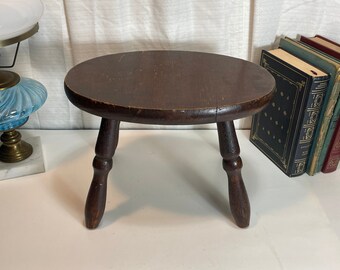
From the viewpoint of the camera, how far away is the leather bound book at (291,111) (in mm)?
819

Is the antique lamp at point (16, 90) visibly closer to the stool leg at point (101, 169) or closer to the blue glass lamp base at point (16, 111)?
the blue glass lamp base at point (16, 111)

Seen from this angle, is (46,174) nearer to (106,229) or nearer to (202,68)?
(106,229)

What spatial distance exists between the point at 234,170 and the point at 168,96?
18cm

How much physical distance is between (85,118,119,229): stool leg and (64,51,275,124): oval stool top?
70mm

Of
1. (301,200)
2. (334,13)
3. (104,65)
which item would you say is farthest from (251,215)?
(334,13)

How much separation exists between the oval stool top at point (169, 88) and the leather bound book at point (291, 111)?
0.42ft

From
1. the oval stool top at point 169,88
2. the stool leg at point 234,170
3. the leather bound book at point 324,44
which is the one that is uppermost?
the oval stool top at point 169,88

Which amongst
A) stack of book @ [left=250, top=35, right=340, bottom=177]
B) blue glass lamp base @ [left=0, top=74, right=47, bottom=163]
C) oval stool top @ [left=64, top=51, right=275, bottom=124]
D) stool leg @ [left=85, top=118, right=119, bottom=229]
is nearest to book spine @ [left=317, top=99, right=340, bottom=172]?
stack of book @ [left=250, top=35, right=340, bottom=177]

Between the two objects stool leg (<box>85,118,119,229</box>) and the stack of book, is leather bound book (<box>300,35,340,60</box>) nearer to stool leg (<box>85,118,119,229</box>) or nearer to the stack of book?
the stack of book

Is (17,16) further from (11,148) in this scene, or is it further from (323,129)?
(323,129)

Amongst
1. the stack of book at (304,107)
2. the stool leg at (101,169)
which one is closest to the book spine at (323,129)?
the stack of book at (304,107)

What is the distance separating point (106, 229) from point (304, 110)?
18.3 inches

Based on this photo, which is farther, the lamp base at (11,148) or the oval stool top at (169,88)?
the lamp base at (11,148)

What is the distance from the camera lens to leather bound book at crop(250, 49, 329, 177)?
0.82 meters
